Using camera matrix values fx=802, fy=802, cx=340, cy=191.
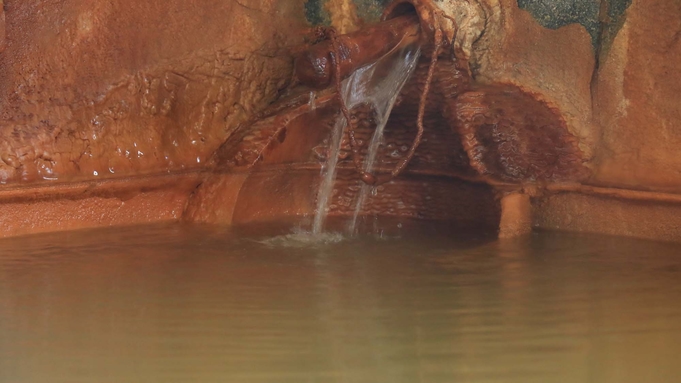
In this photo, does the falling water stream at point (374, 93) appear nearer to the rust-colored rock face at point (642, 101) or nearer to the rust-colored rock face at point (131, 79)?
the rust-colored rock face at point (131, 79)

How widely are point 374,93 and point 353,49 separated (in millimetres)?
443

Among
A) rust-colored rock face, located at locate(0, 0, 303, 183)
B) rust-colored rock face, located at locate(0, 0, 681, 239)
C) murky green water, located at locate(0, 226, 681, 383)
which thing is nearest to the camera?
murky green water, located at locate(0, 226, 681, 383)

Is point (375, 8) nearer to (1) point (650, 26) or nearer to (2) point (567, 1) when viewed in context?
(2) point (567, 1)

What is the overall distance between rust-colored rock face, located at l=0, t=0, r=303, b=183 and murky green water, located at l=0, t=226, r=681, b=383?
0.52 metres

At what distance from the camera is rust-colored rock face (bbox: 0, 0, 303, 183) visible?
359 centimetres

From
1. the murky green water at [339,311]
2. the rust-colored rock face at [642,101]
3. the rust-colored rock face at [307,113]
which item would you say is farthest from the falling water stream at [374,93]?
the rust-colored rock face at [642,101]

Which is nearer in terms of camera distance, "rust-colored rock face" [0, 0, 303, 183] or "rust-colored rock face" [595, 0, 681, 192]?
"rust-colored rock face" [595, 0, 681, 192]

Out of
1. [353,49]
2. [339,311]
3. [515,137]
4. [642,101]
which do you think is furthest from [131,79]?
[642,101]

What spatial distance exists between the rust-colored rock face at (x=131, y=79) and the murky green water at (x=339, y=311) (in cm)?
52

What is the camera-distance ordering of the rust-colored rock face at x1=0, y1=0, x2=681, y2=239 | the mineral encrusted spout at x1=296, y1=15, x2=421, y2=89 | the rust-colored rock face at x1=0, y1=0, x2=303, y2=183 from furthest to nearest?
1. the rust-colored rock face at x1=0, y1=0, x2=303, y2=183
2. the rust-colored rock face at x1=0, y1=0, x2=681, y2=239
3. the mineral encrusted spout at x1=296, y1=15, x2=421, y2=89

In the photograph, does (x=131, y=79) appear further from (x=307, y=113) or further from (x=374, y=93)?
(x=374, y=93)

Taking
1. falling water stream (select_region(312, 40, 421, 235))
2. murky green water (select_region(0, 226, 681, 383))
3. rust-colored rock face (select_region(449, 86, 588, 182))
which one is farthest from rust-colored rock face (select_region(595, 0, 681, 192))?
falling water stream (select_region(312, 40, 421, 235))

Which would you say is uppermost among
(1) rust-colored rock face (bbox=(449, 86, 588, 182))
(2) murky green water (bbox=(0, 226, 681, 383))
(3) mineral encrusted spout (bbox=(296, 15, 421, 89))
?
(3) mineral encrusted spout (bbox=(296, 15, 421, 89))

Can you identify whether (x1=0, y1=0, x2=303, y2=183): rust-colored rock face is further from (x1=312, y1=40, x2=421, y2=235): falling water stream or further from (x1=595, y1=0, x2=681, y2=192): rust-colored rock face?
(x1=595, y1=0, x2=681, y2=192): rust-colored rock face
